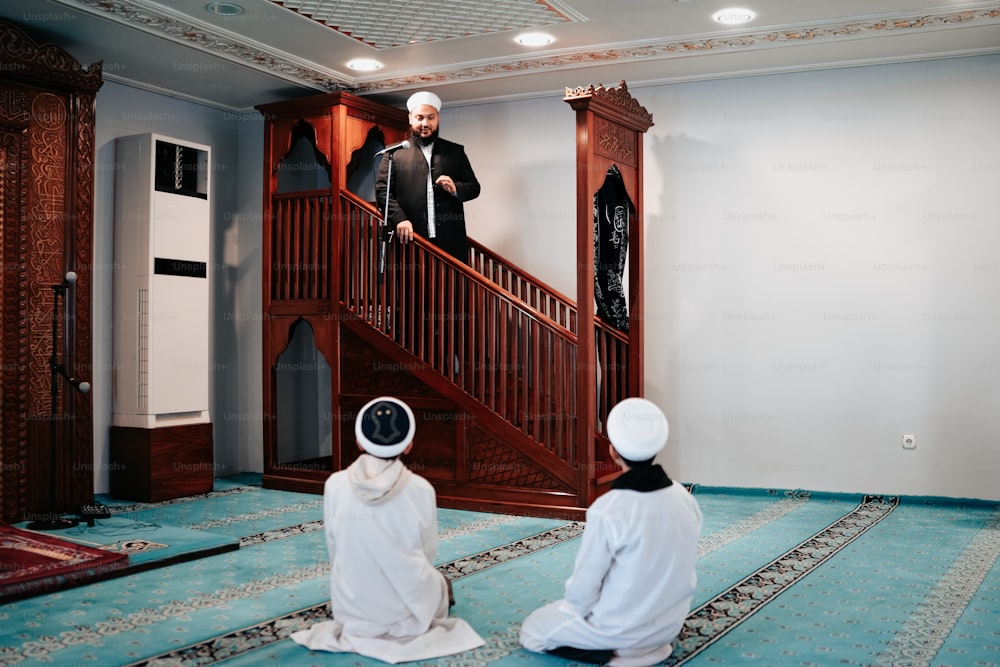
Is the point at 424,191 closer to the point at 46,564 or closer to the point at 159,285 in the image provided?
the point at 159,285

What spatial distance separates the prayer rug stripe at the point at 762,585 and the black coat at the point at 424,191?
2962 millimetres

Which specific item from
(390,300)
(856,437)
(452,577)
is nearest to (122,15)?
(390,300)

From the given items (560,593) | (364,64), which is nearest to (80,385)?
(364,64)

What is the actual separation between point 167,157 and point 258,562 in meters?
3.12

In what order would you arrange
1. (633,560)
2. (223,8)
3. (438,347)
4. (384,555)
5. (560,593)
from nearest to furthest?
(633,560)
(384,555)
(560,593)
(223,8)
(438,347)

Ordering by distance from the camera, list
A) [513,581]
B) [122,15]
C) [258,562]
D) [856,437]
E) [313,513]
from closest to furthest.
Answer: [513,581] < [258,562] < [122,15] < [313,513] < [856,437]

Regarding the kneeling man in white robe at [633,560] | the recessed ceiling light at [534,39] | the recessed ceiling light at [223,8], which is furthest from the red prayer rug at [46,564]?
the recessed ceiling light at [534,39]

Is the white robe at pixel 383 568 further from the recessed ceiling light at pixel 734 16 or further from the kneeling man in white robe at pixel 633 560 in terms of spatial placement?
the recessed ceiling light at pixel 734 16

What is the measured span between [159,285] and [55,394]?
1.12 meters

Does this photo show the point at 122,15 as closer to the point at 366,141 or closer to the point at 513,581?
the point at 366,141

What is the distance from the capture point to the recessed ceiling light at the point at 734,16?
5.11m

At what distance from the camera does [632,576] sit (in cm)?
279

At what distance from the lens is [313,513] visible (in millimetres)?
5598

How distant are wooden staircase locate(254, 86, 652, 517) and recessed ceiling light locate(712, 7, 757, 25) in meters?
1.90
